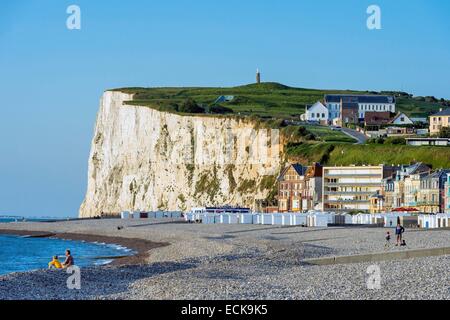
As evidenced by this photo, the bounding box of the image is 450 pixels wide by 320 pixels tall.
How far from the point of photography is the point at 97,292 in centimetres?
2414

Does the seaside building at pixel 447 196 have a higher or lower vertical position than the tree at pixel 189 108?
lower

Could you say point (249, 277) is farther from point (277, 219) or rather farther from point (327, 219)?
point (277, 219)

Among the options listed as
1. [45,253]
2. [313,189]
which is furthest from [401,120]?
[45,253]

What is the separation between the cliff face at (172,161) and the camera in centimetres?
11400

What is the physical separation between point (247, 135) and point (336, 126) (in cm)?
2587

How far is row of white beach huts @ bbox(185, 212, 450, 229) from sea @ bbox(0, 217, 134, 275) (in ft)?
47.9

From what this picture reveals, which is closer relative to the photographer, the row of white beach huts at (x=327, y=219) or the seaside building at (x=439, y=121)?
the row of white beach huts at (x=327, y=219)

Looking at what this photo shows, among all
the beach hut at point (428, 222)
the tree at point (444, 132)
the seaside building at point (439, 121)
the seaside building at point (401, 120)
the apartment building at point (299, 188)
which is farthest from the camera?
the seaside building at point (401, 120)

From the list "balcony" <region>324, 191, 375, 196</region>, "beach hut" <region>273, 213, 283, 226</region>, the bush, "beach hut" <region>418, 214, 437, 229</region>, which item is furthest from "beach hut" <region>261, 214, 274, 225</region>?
the bush

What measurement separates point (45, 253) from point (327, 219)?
21.7 meters

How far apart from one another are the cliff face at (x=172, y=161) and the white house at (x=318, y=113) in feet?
86.0

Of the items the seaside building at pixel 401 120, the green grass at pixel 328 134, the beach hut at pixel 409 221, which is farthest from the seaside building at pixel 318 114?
the beach hut at pixel 409 221

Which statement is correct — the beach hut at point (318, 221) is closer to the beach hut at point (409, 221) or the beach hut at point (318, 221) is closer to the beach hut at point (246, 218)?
the beach hut at point (409, 221)
